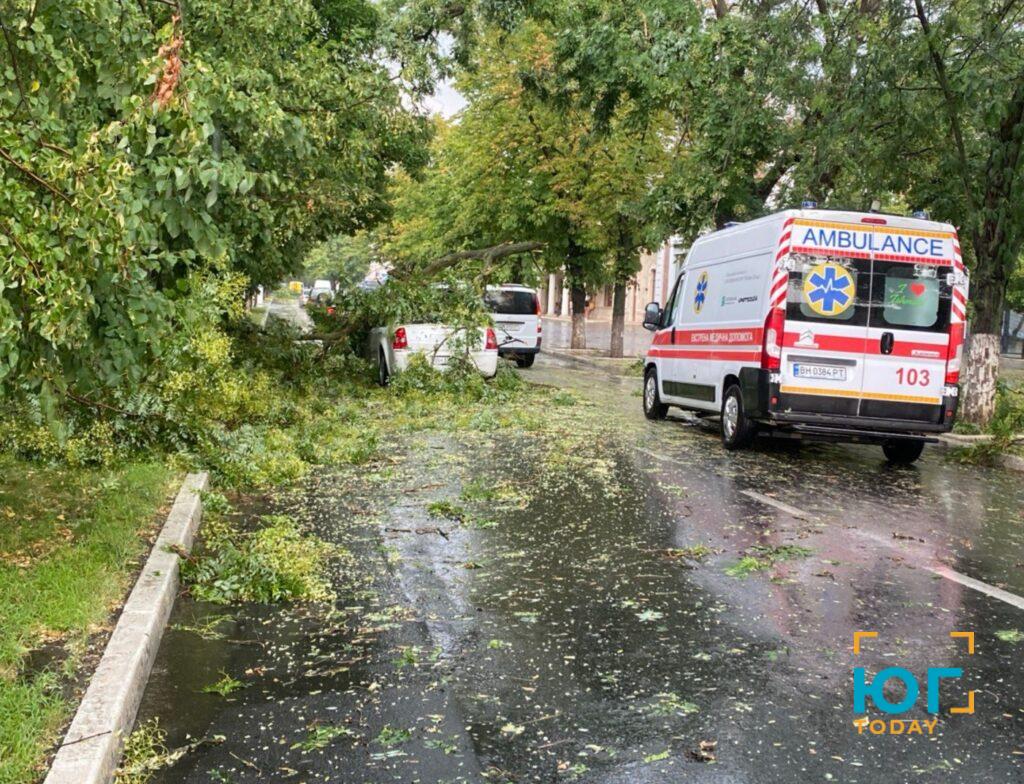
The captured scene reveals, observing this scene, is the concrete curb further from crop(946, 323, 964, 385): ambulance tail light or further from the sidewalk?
the sidewalk

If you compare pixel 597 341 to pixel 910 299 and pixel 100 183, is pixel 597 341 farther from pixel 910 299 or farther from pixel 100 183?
pixel 100 183

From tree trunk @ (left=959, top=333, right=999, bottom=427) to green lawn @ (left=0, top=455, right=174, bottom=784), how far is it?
11.6m

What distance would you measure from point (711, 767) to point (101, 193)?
11.3ft

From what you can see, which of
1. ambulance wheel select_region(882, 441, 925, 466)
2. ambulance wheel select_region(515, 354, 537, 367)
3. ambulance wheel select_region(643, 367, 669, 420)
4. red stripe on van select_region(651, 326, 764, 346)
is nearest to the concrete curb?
red stripe on van select_region(651, 326, 764, 346)

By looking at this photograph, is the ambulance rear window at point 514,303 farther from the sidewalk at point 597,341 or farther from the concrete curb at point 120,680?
the concrete curb at point 120,680

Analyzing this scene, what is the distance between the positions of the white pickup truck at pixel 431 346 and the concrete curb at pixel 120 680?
36.7 ft

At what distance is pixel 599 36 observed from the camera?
1797 centimetres

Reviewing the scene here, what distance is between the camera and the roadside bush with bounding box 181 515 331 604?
19.5 ft

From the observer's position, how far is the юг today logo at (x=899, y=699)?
4141mm

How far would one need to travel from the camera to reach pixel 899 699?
445cm

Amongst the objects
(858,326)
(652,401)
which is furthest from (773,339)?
(652,401)

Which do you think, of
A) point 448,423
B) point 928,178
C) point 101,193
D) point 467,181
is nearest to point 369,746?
point 101,193

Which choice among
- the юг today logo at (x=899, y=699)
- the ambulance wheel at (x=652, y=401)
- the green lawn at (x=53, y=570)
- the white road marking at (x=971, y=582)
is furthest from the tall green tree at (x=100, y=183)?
the ambulance wheel at (x=652, y=401)

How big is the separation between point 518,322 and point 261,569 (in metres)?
20.1
